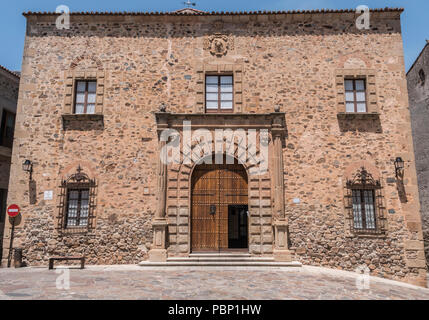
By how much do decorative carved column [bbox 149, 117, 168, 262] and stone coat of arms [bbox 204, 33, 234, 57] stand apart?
3.09m

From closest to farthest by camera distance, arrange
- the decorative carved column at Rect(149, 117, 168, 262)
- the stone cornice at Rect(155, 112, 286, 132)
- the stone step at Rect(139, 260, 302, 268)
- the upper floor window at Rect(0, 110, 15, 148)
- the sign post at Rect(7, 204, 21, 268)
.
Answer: the stone step at Rect(139, 260, 302, 268)
the decorative carved column at Rect(149, 117, 168, 262)
the sign post at Rect(7, 204, 21, 268)
the stone cornice at Rect(155, 112, 286, 132)
the upper floor window at Rect(0, 110, 15, 148)

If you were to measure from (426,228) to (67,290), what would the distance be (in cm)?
1467

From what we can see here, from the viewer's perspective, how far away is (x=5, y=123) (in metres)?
13.0

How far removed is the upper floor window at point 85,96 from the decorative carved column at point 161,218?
2.61 m

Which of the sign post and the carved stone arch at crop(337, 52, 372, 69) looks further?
the carved stone arch at crop(337, 52, 372, 69)

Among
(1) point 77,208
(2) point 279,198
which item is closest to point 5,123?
(1) point 77,208

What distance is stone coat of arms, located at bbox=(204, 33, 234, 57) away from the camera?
10.8 metres

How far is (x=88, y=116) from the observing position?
33.9 ft

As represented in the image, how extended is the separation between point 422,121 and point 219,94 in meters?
10.4

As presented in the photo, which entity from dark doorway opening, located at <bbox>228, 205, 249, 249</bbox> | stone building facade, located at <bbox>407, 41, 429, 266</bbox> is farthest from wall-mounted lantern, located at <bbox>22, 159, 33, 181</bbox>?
stone building facade, located at <bbox>407, 41, 429, 266</bbox>

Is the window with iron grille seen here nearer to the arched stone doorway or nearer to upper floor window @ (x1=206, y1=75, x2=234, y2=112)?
the arched stone doorway

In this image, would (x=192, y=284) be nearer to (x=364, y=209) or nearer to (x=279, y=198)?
(x=279, y=198)
